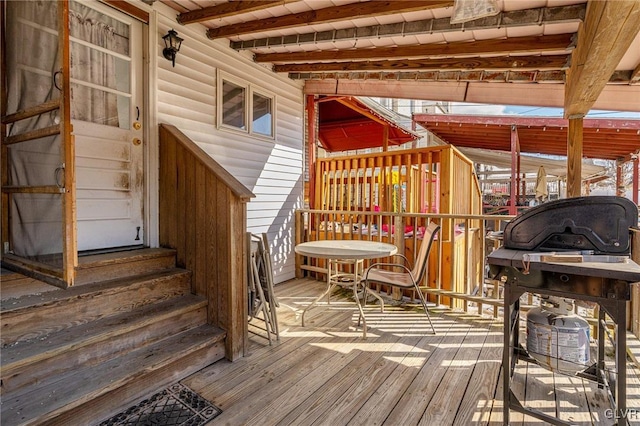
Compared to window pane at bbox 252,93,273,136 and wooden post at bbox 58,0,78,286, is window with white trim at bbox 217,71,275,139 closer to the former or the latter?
window pane at bbox 252,93,273,136

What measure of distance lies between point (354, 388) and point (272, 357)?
742 millimetres

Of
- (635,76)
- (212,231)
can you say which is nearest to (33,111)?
(212,231)

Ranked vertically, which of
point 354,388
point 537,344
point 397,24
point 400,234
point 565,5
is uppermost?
point 397,24

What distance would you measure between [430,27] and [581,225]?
2130mm

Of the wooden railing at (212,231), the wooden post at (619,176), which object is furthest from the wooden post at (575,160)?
the wooden post at (619,176)

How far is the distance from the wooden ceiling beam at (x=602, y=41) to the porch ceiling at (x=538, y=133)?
5.01 metres

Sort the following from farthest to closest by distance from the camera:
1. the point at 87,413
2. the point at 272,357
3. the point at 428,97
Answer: the point at 428,97 < the point at 272,357 < the point at 87,413

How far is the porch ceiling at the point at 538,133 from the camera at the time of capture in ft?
22.0

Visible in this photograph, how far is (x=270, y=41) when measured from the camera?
3.88 metres

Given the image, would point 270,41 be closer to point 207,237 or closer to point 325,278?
point 207,237

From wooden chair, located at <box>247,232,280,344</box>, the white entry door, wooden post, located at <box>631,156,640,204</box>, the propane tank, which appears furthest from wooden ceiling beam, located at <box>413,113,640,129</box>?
the white entry door

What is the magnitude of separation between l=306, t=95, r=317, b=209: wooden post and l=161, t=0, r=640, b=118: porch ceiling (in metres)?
0.89

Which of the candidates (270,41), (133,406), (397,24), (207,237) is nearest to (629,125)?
(397,24)

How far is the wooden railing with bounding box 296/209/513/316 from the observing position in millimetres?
3762
